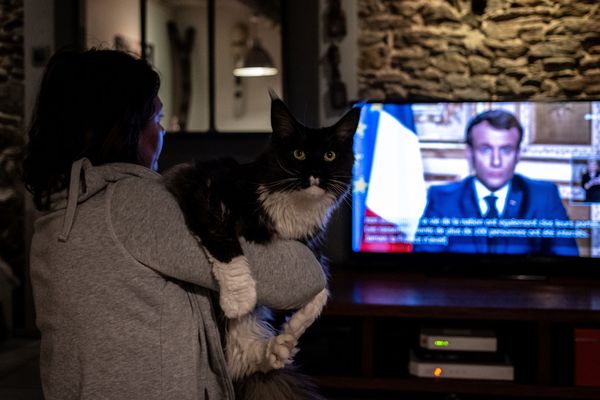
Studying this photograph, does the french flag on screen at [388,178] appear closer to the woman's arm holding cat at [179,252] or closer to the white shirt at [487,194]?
the white shirt at [487,194]

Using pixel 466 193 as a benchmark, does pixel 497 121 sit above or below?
above

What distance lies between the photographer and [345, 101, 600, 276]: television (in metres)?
2.58

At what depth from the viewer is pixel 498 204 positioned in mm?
2621

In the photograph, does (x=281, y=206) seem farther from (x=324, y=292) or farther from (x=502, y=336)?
(x=502, y=336)

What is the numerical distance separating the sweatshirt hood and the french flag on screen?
1692 millimetres

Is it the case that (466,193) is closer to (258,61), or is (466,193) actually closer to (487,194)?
(487,194)

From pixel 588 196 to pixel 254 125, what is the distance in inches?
203

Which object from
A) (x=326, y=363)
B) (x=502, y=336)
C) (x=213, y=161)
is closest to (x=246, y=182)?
(x=213, y=161)

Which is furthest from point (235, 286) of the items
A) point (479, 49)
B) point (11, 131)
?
point (11, 131)

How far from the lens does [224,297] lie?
1.09 metres

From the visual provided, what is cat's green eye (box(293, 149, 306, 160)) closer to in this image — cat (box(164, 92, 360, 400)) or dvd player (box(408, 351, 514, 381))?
cat (box(164, 92, 360, 400))

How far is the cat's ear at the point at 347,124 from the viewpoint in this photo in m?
1.51

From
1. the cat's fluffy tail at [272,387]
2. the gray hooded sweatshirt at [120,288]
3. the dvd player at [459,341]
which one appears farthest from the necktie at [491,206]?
the gray hooded sweatshirt at [120,288]

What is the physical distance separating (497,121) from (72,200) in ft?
6.68
